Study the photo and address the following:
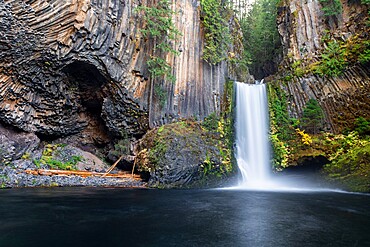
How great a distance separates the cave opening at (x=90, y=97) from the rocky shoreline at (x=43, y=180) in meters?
4.54

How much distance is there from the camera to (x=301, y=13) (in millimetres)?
19766

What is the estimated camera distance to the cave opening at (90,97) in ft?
47.5

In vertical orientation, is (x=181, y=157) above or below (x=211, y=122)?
below

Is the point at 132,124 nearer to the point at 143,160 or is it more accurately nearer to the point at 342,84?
the point at 143,160

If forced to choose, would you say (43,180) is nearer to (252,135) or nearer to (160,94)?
(160,94)

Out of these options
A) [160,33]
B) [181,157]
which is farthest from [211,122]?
[160,33]

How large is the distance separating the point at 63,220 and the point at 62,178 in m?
7.64

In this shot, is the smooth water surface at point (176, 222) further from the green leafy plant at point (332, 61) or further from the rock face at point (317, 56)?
the green leafy plant at point (332, 61)

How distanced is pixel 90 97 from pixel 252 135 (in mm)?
10259

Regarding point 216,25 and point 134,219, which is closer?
point 134,219

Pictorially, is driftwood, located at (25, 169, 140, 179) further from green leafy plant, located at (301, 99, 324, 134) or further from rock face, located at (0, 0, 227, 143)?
green leafy plant, located at (301, 99, 324, 134)

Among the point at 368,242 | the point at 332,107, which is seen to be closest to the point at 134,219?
the point at 368,242

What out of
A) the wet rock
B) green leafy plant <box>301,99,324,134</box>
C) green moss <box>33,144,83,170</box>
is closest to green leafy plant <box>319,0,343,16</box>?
green leafy plant <box>301,99,324,134</box>

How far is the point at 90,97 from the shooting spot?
16.3 m
